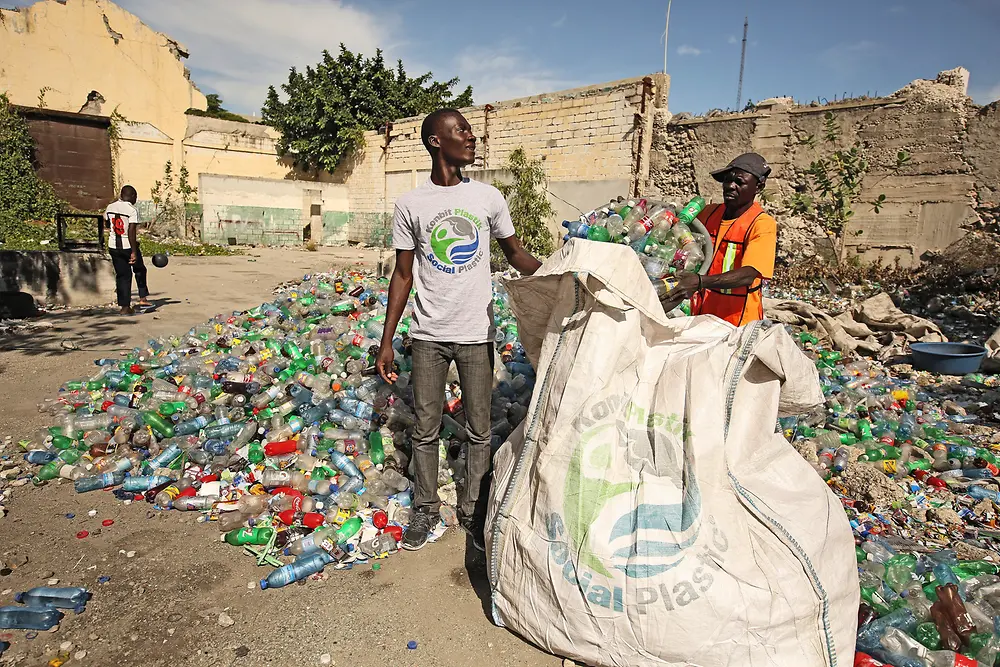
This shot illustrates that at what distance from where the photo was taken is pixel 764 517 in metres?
1.80

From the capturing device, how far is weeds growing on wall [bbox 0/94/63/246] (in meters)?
17.4

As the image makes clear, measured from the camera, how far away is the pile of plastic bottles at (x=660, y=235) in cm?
259

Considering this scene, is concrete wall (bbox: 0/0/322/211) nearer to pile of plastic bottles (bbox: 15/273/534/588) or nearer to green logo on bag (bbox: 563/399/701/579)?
pile of plastic bottles (bbox: 15/273/534/588)

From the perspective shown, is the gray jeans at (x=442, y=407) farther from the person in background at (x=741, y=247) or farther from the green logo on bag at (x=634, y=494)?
the person in background at (x=741, y=247)

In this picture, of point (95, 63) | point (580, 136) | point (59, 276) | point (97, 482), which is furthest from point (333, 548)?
point (95, 63)

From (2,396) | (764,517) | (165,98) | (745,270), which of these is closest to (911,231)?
(745,270)

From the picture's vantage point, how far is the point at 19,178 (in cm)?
1769

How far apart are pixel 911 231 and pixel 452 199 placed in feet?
34.4

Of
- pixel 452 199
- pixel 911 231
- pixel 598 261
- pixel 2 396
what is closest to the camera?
pixel 598 261

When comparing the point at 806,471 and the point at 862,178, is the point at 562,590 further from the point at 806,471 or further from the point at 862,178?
the point at 862,178

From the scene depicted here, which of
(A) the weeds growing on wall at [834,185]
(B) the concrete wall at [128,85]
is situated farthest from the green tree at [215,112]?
(A) the weeds growing on wall at [834,185]

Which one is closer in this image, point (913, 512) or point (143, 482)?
point (913, 512)

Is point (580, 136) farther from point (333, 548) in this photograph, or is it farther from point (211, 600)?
point (211, 600)

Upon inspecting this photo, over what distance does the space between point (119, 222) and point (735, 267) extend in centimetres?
755
